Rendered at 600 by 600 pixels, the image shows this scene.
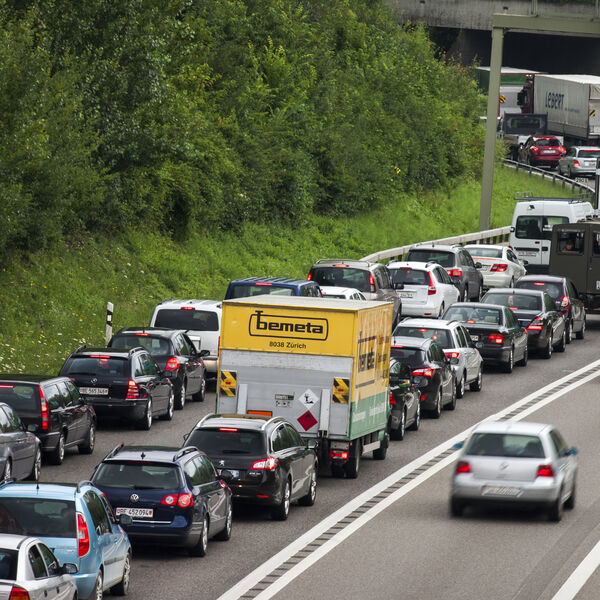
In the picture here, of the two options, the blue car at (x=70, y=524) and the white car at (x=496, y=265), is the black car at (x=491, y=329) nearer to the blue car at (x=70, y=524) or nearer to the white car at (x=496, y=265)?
the white car at (x=496, y=265)

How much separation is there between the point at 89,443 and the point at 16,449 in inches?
154

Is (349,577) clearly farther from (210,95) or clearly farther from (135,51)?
(210,95)

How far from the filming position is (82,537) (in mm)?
14320

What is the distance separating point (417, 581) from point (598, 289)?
29038 mm

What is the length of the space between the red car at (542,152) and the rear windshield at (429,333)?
5204 cm

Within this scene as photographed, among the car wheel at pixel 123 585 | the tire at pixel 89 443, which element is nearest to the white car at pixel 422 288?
the tire at pixel 89 443

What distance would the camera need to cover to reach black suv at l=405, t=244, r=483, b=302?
44.5 metres

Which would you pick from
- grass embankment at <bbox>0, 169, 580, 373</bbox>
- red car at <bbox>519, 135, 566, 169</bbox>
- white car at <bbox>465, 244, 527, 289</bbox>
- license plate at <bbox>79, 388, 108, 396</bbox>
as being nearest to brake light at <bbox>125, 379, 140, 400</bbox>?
license plate at <bbox>79, 388, 108, 396</bbox>

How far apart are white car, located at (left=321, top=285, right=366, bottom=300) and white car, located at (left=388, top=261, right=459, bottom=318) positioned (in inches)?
167

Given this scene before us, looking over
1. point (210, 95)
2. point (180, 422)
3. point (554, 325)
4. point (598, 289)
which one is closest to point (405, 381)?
point (180, 422)

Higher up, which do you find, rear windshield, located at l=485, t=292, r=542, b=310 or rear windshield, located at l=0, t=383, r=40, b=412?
rear windshield, located at l=485, t=292, r=542, b=310

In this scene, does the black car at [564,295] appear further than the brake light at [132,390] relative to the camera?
Yes

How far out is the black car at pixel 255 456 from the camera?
20031 mm

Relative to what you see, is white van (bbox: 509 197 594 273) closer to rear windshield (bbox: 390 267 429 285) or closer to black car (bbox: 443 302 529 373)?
rear windshield (bbox: 390 267 429 285)
